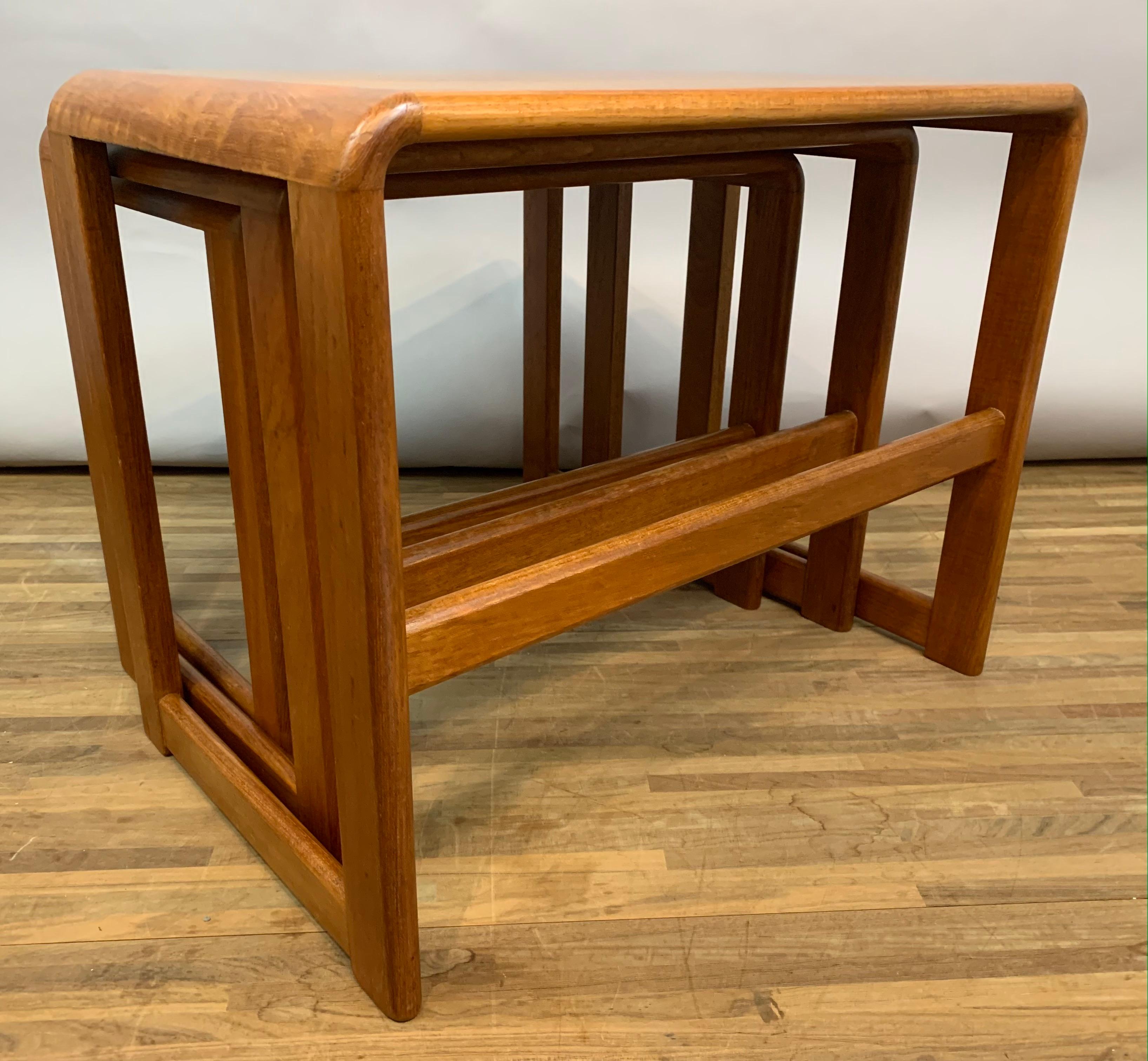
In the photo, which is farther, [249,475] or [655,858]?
[655,858]

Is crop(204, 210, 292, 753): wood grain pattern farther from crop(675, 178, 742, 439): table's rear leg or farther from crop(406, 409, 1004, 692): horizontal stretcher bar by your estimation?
crop(675, 178, 742, 439): table's rear leg

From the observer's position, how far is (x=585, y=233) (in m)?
2.11

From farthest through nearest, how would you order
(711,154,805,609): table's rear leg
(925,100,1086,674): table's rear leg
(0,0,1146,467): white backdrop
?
(0,0,1146,467): white backdrop < (711,154,805,609): table's rear leg < (925,100,1086,674): table's rear leg

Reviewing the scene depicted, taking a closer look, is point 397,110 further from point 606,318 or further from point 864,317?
point 606,318

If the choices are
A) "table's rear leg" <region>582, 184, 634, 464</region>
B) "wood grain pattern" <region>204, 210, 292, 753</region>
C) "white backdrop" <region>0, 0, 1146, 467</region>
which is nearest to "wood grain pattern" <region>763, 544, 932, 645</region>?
"table's rear leg" <region>582, 184, 634, 464</region>

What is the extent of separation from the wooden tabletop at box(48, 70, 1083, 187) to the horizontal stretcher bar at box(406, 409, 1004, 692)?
1.09 feet

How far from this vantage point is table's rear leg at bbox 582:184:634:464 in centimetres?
157

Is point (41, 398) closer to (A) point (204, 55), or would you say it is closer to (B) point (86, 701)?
(A) point (204, 55)

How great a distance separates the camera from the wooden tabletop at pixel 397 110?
2.03 feet

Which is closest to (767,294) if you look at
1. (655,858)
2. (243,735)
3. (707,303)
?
(707,303)

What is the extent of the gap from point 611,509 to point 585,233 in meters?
1.17

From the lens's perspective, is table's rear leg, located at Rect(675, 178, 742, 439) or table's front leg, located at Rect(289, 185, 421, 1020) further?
table's rear leg, located at Rect(675, 178, 742, 439)

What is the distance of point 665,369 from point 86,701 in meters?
1.20

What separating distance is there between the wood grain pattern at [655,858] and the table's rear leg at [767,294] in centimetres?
26
